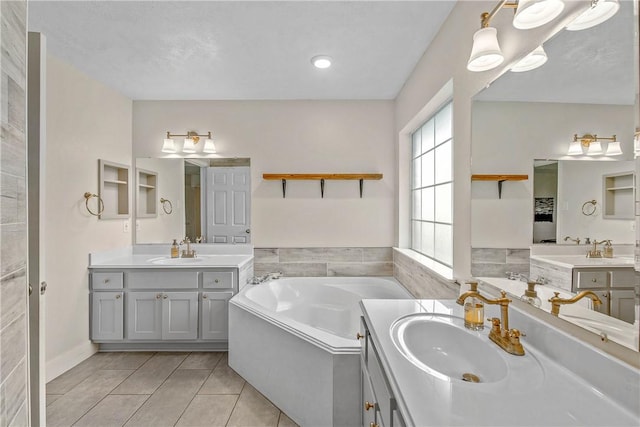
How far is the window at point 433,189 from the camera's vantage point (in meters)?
2.38

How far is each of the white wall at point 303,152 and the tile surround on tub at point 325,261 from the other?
8 centimetres

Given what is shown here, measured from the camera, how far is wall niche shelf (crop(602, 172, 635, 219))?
0.81m

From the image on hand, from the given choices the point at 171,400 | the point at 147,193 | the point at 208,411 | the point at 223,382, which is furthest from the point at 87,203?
the point at 208,411

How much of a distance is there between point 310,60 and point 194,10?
897mm

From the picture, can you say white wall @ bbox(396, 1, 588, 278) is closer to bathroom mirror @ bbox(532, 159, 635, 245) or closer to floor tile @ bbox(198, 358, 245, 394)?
bathroom mirror @ bbox(532, 159, 635, 245)

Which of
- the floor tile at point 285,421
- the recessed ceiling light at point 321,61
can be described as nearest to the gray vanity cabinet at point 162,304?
the floor tile at point 285,421

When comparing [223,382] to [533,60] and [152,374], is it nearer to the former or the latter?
[152,374]

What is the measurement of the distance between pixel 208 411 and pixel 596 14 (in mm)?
2663

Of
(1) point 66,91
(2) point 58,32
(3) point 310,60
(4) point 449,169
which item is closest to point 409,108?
(4) point 449,169

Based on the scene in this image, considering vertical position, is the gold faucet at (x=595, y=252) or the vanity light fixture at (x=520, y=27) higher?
the vanity light fixture at (x=520, y=27)

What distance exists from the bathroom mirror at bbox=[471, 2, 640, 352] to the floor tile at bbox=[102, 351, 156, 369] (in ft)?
9.28

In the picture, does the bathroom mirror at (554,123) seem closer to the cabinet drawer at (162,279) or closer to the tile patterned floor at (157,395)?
the tile patterned floor at (157,395)

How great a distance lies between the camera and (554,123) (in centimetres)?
106

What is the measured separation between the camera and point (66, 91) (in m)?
2.53
